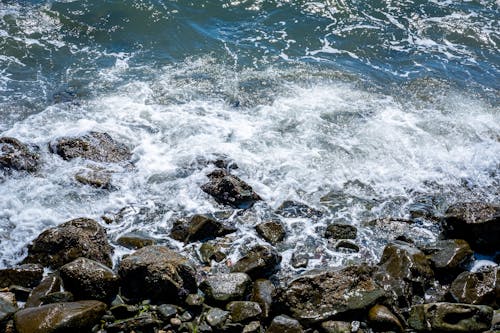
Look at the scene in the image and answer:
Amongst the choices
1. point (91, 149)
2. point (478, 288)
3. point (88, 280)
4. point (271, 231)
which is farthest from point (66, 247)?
point (478, 288)

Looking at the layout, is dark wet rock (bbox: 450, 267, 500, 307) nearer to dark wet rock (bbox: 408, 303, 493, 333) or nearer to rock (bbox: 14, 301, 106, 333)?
dark wet rock (bbox: 408, 303, 493, 333)

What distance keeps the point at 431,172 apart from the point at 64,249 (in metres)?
8.19

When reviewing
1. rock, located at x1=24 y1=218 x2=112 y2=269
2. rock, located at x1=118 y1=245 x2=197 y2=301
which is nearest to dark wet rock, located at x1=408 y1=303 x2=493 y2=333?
rock, located at x1=118 y1=245 x2=197 y2=301

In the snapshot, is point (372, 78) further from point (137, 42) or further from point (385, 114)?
point (137, 42)

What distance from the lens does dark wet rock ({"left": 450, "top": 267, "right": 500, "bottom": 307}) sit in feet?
23.5

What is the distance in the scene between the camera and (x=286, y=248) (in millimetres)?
8438

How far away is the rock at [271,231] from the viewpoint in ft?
28.0

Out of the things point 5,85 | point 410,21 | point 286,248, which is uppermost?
point 410,21

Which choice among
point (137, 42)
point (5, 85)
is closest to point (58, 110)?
point (5, 85)

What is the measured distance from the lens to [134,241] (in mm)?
8203

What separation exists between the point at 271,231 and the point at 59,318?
3.97 m

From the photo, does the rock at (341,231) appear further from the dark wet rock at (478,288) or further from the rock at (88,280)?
the rock at (88,280)

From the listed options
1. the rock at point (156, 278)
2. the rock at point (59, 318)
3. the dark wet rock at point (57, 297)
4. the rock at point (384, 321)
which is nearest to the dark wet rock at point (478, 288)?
the rock at point (384, 321)

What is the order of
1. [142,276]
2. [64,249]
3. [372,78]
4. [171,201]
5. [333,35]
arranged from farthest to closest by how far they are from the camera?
1. [333,35]
2. [372,78]
3. [171,201]
4. [64,249]
5. [142,276]
